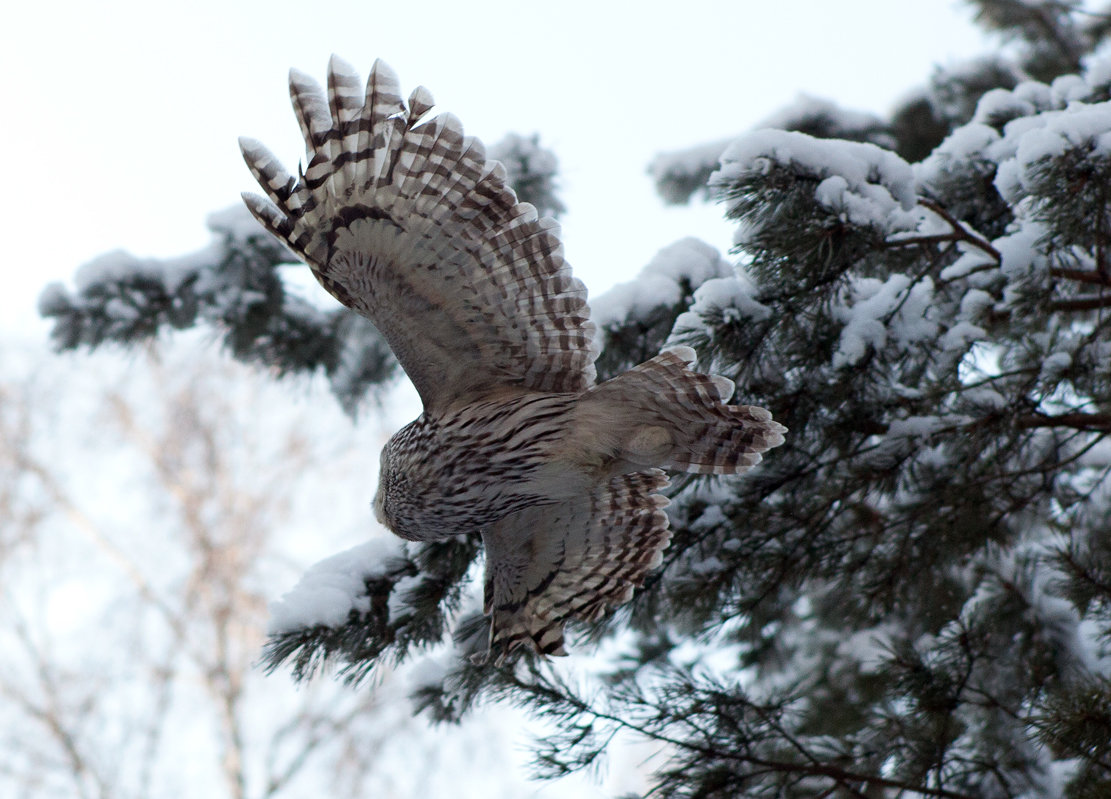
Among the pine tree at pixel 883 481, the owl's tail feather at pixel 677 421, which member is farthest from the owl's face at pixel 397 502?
the owl's tail feather at pixel 677 421

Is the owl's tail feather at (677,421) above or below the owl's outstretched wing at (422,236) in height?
below

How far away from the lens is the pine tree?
9.34 ft

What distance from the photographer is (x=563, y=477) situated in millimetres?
3000

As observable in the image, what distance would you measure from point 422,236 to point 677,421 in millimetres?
892

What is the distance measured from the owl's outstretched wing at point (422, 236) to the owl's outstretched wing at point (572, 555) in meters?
0.41

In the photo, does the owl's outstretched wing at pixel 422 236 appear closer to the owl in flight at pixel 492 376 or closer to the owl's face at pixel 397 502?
the owl in flight at pixel 492 376

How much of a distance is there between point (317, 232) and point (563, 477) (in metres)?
0.95

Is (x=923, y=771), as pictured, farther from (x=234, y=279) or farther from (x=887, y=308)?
(x=234, y=279)

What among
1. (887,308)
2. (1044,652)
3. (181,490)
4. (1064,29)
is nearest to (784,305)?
(887,308)

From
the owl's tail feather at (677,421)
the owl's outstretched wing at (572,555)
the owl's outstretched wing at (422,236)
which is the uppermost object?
the owl's outstretched wing at (422,236)

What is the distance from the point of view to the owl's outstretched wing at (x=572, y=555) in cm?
312

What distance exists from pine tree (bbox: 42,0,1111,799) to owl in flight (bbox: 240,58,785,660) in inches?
8.8

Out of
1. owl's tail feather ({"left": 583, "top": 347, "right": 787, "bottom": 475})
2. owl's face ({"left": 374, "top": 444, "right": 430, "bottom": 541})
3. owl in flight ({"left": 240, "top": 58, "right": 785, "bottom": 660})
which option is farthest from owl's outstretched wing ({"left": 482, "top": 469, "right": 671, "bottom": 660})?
owl's face ({"left": 374, "top": 444, "right": 430, "bottom": 541})

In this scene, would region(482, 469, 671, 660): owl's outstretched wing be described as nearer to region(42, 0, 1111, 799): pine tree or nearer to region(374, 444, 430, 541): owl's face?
region(42, 0, 1111, 799): pine tree
